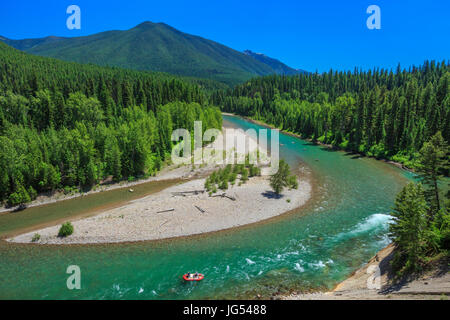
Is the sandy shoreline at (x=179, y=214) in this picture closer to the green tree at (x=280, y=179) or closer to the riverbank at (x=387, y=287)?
the green tree at (x=280, y=179)

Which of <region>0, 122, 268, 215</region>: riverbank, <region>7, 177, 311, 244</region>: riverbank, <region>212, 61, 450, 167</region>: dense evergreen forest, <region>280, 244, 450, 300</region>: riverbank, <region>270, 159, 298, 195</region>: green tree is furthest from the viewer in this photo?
<region>212, 61, 450, 167</region>: dense evergreen forest

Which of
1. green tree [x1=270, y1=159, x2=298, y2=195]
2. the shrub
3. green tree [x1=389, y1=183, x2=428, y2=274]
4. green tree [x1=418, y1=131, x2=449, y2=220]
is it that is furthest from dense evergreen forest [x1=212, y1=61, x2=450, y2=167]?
the shrub

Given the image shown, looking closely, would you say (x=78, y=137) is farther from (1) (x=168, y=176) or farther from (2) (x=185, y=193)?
(2) (x=185, y=193)

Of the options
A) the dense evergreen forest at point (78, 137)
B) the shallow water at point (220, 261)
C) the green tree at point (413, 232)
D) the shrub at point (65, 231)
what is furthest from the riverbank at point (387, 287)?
the dense evergreen forest at point (78, 137)

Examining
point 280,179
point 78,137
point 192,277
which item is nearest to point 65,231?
point 192,277

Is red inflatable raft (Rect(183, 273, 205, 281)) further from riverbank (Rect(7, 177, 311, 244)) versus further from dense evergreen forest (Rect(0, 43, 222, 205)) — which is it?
dense evergreen forest (Rect(0, 43, 222, 205))

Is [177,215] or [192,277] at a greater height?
[177,215]
